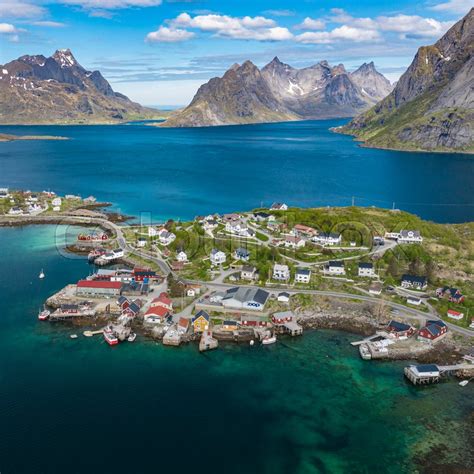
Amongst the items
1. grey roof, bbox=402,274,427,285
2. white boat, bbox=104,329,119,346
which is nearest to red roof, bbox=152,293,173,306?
white boat, bbox=104,329,119,346

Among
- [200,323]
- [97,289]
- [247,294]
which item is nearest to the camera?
[200,323]

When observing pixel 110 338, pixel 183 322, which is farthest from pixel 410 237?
pixel 110 338

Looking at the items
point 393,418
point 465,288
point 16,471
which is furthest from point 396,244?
point 16,471

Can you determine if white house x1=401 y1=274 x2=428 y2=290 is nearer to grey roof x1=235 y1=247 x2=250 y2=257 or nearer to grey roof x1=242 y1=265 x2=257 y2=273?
grey roof x1=242 y1=265 x2=257 y2=273

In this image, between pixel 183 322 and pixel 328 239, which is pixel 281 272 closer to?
pixel 328 239

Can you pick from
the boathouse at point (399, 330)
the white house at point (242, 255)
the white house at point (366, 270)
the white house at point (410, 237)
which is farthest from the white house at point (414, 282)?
the white house at point (242, 255)

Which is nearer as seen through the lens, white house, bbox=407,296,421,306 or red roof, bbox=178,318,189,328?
red roof, bbox=178,318,189,328

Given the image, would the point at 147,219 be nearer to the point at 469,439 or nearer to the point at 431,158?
the point at 469,439
